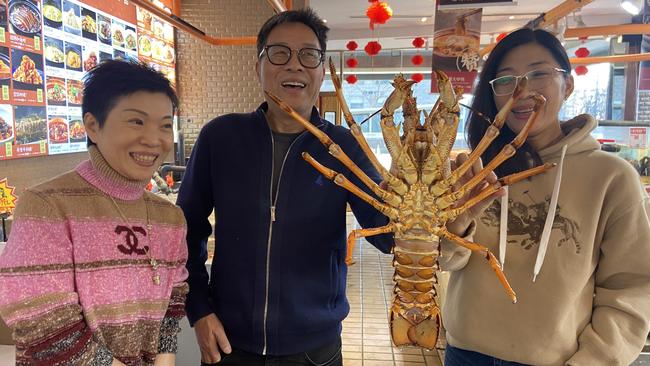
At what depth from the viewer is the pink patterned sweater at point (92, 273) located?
92 cm

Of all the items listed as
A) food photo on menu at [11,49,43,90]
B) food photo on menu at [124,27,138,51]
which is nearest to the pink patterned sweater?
food photo on menu at [11,49,43,90]

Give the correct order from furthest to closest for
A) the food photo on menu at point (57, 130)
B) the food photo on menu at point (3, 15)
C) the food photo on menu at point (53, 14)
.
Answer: the food photo on menu at point (57, 130) < the food photo on menu at point (53, 14) < the food photo on menu at point (3, 15)

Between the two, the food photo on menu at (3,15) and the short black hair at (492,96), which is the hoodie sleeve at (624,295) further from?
the food photo on menu at (3,15)

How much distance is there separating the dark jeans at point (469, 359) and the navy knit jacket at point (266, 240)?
0.40 metres

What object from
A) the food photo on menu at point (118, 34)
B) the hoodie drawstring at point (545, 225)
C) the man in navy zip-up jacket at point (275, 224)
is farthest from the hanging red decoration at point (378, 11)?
the hoodie drawstring at point (545, 225)

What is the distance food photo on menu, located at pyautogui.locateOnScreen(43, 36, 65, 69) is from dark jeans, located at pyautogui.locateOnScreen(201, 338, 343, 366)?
12.0ft

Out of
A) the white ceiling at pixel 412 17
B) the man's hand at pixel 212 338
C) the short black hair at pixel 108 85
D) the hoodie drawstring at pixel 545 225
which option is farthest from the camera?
the white ceiling at pixel 412 17

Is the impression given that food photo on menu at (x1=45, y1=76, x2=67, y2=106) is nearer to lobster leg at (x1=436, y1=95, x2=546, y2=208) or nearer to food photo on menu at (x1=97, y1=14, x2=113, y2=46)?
food photo on menu at (x1=97, y1=14, x2=113, y2=46)

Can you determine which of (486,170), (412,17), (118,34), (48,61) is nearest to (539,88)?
(486,170)

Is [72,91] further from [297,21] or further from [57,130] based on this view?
[297,21]

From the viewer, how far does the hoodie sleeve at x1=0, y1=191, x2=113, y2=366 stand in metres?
0.90

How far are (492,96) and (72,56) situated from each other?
13.7ft

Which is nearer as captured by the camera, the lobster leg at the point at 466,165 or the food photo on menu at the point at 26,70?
the lobster leg at the point at 466,165

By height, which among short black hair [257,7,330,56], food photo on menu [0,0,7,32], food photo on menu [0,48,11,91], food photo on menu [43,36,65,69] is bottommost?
short black hair [257,7,330,56]
